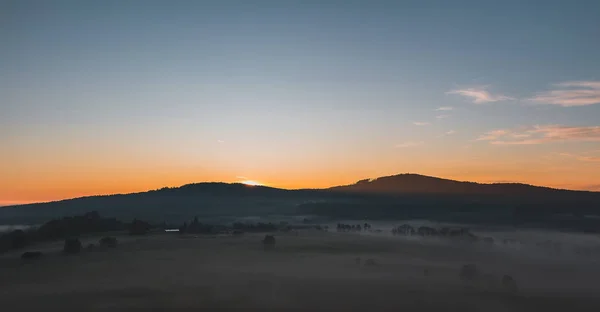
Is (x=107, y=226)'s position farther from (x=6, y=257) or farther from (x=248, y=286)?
(x=248, y=286)

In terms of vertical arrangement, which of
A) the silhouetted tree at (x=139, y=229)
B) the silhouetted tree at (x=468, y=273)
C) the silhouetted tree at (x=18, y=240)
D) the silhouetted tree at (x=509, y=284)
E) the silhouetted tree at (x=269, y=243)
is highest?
the silhouetted tree at (x=139, y=229)

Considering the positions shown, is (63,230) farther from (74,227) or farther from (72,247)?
(72,247)

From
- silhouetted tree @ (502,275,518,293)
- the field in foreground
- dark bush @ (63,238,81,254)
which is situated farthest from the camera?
dark bush @ (63,238,81,254)

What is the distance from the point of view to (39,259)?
6156 cm

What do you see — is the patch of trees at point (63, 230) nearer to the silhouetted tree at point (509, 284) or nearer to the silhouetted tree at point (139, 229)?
the silhouetted tree at point (139, 229)

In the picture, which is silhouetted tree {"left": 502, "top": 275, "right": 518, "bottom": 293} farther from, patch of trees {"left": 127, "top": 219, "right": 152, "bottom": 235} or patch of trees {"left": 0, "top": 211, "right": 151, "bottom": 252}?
patch of trees {"left": 127, "top": 219, "right": 152, "bottom": 235}

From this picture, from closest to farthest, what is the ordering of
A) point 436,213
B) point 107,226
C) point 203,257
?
point 203,257 → point 107,226 → point 436,213

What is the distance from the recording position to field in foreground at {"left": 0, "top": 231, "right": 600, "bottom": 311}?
36875 mm

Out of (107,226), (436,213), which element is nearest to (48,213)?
(107,226)

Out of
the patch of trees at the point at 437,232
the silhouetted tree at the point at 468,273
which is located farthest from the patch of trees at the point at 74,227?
the silhouetted tree at the point at 468,273

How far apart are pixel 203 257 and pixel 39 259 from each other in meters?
16.8

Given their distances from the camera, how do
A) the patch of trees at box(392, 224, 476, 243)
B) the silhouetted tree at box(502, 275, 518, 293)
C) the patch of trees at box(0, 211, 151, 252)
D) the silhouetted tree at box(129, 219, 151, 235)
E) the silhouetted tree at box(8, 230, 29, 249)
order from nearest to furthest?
the silhouetted tree at box(502, 275, 518, 293) < the silhouetted tree at box(8, 230, 29, 249) < the patch of trees at box(0, 211, 151, 252) < the silhouetted tree at box(129, 219, 151, 235) < the patch of trees at box(392, 224, 476, 243)

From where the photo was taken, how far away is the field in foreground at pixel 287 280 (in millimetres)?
36875

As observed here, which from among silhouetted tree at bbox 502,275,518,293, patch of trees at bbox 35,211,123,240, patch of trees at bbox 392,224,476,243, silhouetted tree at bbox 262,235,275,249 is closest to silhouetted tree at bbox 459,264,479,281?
silhouetted tree at bbox 502,275,518,293
